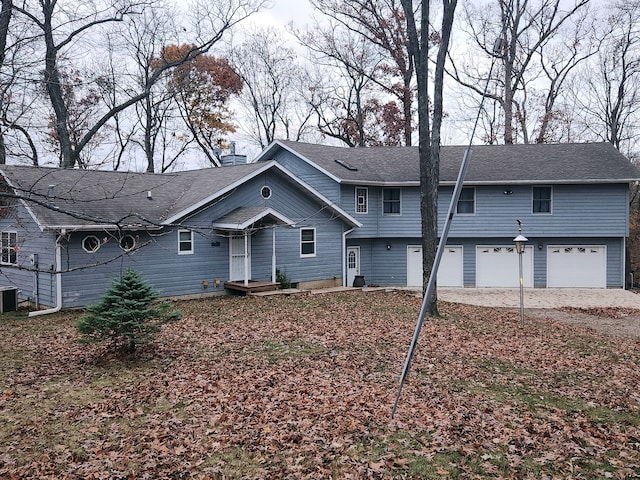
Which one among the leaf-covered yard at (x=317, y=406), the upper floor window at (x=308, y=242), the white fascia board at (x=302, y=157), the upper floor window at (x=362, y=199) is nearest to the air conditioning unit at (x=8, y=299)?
the leaf-covered yard at (x=317, y=406)

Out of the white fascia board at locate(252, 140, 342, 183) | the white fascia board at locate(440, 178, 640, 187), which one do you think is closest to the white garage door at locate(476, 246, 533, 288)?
the white fascia board at locate(440, 178, 640, 187)

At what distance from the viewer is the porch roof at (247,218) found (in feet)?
58.1

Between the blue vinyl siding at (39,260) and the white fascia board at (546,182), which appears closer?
the blue vinyl siding at (39,260)

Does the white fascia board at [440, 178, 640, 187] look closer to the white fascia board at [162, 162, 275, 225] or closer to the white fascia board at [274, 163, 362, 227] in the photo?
the white fascia board at [274, 163, 362, 227]

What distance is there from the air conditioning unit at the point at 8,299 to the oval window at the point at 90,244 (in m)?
2.63

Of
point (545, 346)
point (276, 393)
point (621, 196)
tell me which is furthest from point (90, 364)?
point (621, 196)

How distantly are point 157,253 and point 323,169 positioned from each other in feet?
27.8

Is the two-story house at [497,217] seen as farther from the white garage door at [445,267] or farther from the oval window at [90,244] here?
the oval window at [90,244]

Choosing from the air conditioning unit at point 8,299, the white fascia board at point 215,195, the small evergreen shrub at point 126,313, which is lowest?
the air conditioning unit at point 8,299

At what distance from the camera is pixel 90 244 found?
16.1 metres

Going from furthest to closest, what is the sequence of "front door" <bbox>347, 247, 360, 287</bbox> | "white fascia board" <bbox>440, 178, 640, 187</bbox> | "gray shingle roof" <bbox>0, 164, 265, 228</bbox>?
"front door" <bbox>347, 247, 360, 287</bbox> → "white fascia board" <bbox>440, 178, 640, 187</bbox> → "gray shingle roof" <bbox>0, 164, 265, 228</bbox>

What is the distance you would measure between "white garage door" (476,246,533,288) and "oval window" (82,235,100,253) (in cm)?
1606

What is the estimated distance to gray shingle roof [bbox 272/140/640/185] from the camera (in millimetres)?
22969

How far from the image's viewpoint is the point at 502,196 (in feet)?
77.4
